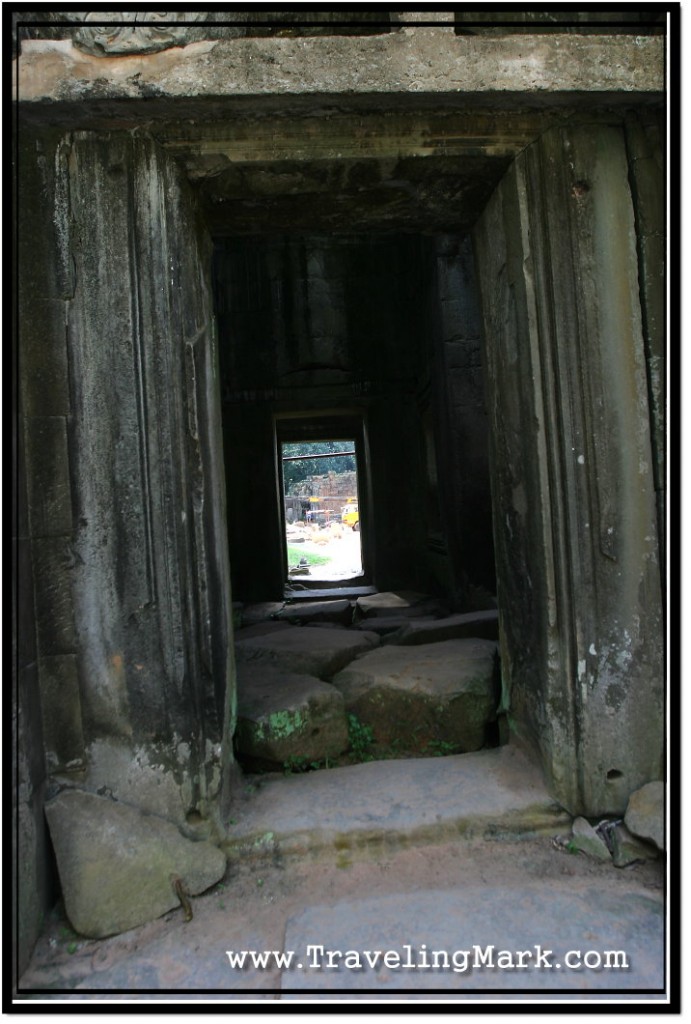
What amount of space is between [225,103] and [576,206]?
1.44 m

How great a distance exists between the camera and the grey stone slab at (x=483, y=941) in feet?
6.04

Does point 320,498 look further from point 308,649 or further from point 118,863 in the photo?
point 118,863

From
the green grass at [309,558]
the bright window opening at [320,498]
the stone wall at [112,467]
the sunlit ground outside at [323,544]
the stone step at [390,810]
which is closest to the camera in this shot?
the stone wall at [112,467]

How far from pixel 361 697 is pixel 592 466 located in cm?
165

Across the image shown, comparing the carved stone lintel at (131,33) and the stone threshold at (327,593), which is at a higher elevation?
the carved stone lintel at (131,33)

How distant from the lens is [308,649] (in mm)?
3746

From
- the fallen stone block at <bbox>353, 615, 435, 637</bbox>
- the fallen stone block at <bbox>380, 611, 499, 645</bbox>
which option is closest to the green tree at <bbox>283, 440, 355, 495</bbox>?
the fallen stone block at <bbox>353, 615, 435, 637</bbox>

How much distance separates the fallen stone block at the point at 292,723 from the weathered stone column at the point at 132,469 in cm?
47

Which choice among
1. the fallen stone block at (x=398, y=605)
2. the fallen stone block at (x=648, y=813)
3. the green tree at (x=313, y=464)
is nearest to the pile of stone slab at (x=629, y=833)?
the fallen stone block at (x=648, y=813)

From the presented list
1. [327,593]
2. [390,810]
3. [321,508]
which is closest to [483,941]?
[390,810]

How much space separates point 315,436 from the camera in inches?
374

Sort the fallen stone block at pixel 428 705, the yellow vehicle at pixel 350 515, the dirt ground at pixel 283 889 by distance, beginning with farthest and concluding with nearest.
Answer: the yellow vehicle at pixel 350 515, the fallen stone block at pixel 428 705, the dirt ground at pixel 283 889

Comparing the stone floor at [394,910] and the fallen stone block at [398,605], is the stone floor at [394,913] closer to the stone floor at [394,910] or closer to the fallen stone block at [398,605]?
the stone floor at [394,910]

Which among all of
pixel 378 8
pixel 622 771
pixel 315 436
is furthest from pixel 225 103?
pixel 315 436
